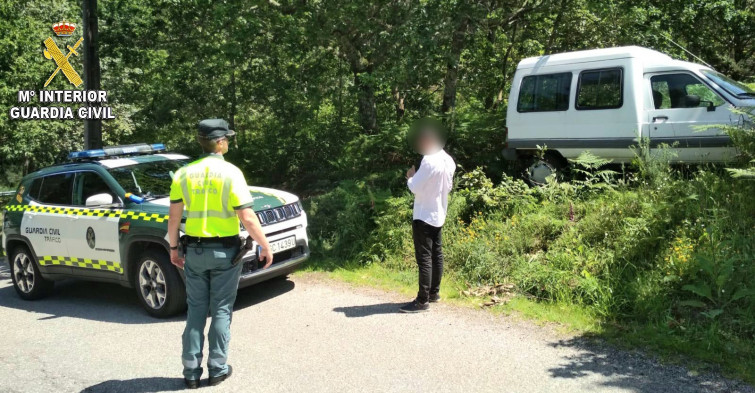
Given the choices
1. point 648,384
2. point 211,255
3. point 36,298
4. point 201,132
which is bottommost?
point 36,298

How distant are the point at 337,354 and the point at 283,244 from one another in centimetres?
198

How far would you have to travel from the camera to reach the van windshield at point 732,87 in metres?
8.34

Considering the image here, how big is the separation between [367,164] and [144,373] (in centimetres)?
677

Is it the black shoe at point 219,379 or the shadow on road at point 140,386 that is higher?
the black shoe at point 219,379

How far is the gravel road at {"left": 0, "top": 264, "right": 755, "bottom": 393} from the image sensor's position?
14.8 feet

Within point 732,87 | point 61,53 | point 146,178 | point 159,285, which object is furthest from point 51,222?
point 61,53

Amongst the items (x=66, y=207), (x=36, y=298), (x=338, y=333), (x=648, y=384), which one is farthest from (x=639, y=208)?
(x=36, y=298)

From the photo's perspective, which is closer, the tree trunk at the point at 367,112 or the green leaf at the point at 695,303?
the green leaf at the point at 695,303

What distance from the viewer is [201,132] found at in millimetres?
4641

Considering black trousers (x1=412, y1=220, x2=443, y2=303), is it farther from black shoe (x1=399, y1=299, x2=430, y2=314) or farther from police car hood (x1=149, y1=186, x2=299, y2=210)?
police car hood (x1=149, y1=186, x2=299, y2=210)

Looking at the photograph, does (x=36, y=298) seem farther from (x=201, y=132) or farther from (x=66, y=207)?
(x=201, y=132)

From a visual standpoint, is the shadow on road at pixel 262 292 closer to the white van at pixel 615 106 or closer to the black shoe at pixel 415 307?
the black shoe at pixel 415 307

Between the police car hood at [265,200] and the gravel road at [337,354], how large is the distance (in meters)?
1.12

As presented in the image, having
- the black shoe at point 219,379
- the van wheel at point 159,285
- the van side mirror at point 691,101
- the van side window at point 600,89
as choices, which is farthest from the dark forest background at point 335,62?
the black shoe at point 219,379
